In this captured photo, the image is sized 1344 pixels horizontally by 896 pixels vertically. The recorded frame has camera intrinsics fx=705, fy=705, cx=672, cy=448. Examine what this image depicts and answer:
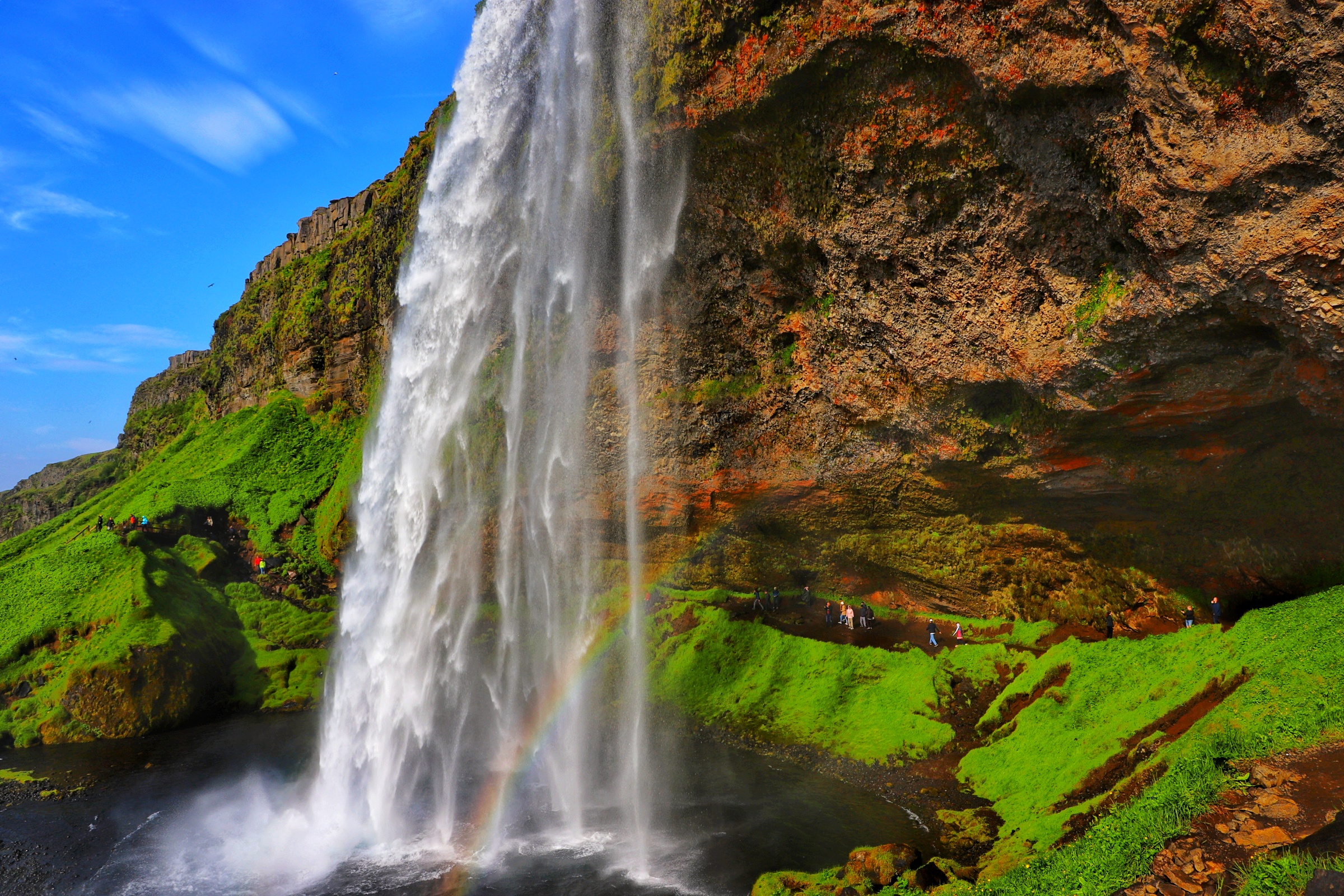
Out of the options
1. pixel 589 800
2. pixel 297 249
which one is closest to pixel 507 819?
pixel 589 800

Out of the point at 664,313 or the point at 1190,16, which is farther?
the point at 664,313

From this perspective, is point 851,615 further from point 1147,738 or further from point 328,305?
point 328,305

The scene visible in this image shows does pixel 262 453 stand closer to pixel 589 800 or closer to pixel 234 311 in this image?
pixel 234 311

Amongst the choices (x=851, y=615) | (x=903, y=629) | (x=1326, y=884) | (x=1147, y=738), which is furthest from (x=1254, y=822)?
(x=851, y=615)

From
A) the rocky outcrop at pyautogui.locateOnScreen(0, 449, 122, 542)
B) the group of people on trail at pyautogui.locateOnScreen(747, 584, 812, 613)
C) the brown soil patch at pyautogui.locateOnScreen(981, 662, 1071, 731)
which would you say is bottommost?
the brown soil patch at pyautogui.locateOnScreen(981, 662, 1071, 731)

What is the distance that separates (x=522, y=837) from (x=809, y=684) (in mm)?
9017

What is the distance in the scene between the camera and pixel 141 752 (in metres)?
23.0

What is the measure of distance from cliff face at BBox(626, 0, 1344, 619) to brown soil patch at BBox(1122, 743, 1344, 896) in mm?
6275

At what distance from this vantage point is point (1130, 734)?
12750mm

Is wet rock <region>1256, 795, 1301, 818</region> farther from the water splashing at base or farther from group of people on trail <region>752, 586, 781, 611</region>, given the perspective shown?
group of people on trail <region>752, 586, 781, 611</region>

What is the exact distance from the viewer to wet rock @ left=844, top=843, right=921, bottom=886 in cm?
1093

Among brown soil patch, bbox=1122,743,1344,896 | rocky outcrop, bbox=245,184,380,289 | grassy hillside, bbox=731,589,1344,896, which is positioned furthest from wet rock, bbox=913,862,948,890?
rocky outcrop, bbox=245,184,380,289

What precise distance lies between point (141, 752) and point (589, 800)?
54.1ft

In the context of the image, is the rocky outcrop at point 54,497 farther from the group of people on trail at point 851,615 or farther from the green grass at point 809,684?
the group of people on trail at point 851,615
